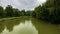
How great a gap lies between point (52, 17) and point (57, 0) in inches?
130

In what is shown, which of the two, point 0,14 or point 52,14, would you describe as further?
point 0,14

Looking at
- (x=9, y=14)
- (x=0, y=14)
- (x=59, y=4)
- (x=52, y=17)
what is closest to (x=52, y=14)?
(x=52, y=17)

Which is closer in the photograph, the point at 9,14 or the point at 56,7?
the point at 56,7

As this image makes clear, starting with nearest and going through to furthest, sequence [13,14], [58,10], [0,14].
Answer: [58,10] < [0,14] < [13,14]

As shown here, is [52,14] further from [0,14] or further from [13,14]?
[13,14]

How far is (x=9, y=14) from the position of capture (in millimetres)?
77125

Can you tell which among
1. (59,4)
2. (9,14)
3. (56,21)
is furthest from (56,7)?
(9,14)

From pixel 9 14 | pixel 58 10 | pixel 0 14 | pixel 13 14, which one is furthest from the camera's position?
pixel 13 14

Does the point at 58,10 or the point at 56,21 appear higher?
the point at 58,10

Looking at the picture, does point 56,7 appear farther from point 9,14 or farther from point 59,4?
point 9,14

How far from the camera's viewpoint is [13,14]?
82.2 m

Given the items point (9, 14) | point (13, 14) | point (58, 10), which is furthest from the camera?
point (13, 14)

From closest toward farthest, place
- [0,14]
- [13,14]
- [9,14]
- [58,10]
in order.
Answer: [58,10] < [0,14] < [9,14] < [13,14]

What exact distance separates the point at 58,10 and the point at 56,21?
216 centimetres
